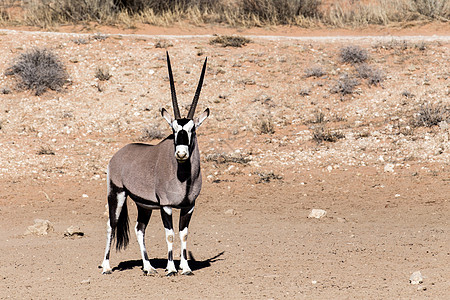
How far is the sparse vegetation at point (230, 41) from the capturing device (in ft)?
73.7

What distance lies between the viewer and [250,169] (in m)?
15.8

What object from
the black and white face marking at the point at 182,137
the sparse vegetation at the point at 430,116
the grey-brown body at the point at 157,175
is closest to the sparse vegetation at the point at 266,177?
the sparse vegetation at the point at 430,116

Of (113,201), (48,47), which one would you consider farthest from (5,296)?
(48,47)

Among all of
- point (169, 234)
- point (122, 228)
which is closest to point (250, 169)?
point (122, 228)

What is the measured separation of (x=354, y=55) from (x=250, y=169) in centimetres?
702

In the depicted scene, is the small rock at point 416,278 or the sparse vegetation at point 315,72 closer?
the small rock at point 416,278

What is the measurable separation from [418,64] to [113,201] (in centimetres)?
1377

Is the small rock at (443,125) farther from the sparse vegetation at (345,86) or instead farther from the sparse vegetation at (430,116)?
the sparse vegetation at (345,86)

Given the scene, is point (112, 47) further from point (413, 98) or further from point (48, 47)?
point (413, 98)

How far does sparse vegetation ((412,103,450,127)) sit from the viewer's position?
55.8 feet

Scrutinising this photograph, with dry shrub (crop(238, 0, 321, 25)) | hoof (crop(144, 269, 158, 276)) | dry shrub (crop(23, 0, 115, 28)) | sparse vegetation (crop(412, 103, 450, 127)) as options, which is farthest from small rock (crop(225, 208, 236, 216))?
dry shrub (crop(238, 0, 321, 25))

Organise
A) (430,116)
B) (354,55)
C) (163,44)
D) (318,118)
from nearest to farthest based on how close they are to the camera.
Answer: (430,116), (318,118), (354,55), (163,44)

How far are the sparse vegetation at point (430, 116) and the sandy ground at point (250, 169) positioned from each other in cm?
23

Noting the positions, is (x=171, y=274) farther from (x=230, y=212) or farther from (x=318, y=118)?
(x=318, y=118)
